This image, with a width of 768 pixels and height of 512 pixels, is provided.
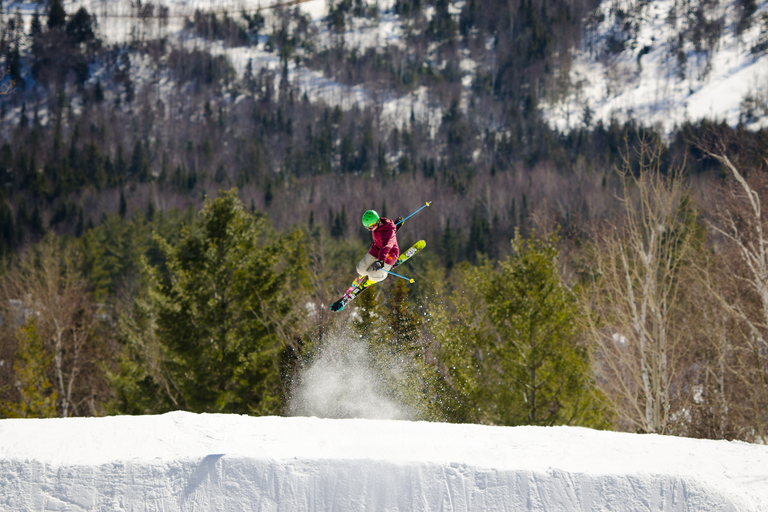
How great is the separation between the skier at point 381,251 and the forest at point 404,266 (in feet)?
18.2

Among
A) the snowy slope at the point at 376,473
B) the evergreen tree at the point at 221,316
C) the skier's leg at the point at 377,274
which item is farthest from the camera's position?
the evergreen tree at the point at 221,316

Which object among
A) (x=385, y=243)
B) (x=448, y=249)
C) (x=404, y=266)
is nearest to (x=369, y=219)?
(x=385, y=243)

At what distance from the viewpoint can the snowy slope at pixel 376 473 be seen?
7480mm

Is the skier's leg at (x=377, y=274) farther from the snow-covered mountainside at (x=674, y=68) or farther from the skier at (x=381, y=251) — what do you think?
the snow-covered mountainside at (x=674, y=68)

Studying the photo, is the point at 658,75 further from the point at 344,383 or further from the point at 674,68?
the point at 344,383

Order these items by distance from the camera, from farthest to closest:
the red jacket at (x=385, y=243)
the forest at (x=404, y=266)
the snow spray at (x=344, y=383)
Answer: the forest at (x=404, y=266), the snow spray at (x=344, y=383), the red jacket at (x=385, y=243)

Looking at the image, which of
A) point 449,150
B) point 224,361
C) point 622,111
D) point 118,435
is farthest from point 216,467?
point 622,111

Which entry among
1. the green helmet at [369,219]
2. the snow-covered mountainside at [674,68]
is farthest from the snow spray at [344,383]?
the snow-covered mountainside at [674,68]

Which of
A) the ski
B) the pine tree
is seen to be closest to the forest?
the pine tree

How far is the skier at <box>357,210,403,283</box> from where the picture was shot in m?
8.95

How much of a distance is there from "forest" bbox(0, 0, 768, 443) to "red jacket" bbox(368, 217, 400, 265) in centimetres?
571

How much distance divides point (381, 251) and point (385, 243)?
14 cm

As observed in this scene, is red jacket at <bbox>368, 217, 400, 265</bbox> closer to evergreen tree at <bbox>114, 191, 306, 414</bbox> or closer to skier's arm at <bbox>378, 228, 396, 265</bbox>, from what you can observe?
skier's arm at <bbox>378, 228, 396, 265</bbox>

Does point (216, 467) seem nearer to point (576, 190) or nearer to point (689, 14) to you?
point (576, 190)
